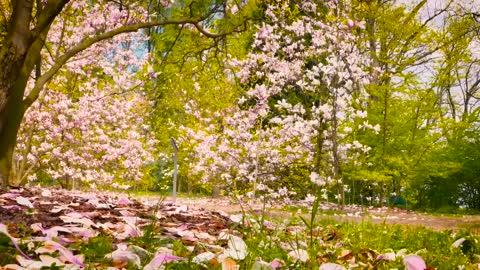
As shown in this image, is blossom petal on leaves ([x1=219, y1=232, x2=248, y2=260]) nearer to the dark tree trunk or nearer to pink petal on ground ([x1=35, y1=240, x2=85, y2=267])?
pink petal on ground ([x1=35, y1=240, x2=85, y2=267])

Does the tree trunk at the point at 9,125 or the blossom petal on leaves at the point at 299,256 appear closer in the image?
the blossom petal on leaves at the point at 299,256

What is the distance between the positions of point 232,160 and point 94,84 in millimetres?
5055

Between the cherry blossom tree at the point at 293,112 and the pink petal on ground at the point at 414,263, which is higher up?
the cherry blossom tree at the point at 293,112

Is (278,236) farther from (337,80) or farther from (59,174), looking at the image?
(59,174)

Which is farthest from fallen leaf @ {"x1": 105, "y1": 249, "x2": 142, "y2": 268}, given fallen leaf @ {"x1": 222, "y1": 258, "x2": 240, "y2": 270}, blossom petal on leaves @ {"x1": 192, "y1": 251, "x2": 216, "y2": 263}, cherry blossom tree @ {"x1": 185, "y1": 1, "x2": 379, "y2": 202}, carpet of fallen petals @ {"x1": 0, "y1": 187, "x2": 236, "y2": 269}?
cherry blossom tree @ {"x1": 185, "y1": 1, "x2": 379, "y2": 202}

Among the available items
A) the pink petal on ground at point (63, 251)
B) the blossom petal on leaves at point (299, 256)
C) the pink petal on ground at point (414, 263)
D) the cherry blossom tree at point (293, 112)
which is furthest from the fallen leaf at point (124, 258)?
the cherry blossom tree at point (293, 112)

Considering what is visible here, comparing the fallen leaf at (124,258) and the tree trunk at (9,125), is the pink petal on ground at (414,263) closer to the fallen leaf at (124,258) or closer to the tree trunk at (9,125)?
the fallen leaf at (124,258)

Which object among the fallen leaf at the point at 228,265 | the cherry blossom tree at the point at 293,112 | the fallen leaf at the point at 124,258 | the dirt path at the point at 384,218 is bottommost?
the fallen leaf at the point at 124,258

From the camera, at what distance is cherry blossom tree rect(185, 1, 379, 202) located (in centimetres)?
1223

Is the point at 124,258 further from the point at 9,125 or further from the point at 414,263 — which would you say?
the point at 9,125

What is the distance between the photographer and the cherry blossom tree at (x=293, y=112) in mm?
12234

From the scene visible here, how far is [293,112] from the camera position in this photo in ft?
47.2

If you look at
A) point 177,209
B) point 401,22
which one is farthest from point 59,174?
point 401,22

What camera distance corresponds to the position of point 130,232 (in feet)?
9.94
